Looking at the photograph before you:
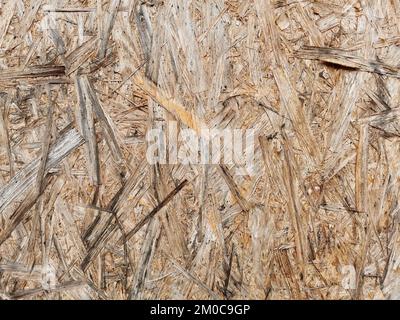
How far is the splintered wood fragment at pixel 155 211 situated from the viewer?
182 centimetres

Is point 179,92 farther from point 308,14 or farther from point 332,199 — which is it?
point 332,199

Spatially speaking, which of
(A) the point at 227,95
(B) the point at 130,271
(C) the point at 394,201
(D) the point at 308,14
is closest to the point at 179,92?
(A) the point at 227,95

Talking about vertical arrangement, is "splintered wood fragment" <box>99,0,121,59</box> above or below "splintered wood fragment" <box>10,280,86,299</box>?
above

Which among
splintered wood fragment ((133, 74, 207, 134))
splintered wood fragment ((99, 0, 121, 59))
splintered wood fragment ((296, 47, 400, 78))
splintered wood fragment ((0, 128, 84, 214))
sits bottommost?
splintered wood fragment ((0, 128, 84, 214))

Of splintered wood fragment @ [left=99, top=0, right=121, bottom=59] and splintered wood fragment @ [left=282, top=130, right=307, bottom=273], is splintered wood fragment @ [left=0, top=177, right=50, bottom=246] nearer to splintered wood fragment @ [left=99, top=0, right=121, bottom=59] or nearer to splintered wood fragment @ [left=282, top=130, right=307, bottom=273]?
splintered wood fragment @ [left=99, top=0, right=121, bottom=59]

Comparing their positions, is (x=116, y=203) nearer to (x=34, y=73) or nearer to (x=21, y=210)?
(x=21, y=210)

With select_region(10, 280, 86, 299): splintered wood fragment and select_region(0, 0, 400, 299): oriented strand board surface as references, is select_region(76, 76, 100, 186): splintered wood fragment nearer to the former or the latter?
select_region(0, 0, 400, 299): oriented strand board surface

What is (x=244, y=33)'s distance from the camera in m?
1.79

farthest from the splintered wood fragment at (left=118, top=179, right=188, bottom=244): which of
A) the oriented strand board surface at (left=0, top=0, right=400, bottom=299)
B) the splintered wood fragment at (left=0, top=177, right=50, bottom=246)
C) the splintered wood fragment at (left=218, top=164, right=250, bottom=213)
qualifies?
the splintered wood fragment at (left=0, top=177, right=50, bottom=246)

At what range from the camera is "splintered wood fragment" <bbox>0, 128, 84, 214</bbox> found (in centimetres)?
182

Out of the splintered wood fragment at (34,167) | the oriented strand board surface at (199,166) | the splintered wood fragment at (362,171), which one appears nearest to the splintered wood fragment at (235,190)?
the oriented strand board surface at (199,166)

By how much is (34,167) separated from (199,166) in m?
0.60

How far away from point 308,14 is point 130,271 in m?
1.11

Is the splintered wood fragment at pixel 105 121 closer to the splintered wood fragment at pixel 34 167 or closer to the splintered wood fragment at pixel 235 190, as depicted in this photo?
the splintered wood fragment at pixel 34 167
